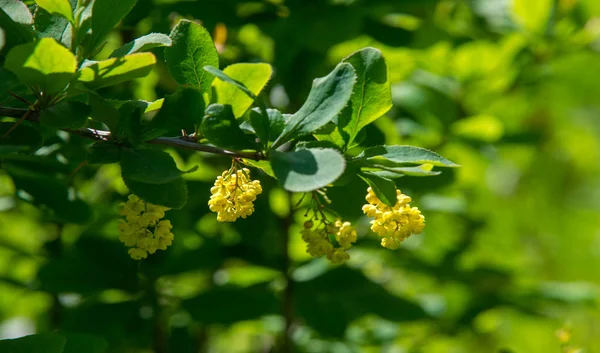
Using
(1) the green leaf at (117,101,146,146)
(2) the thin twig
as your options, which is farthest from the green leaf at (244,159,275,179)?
(2) the thin twig

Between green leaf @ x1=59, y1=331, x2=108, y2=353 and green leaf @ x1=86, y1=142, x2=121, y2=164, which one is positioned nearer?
green leaf @ x1=86, y1=142, x2=121, y2=164

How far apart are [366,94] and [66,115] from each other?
12.6 inches

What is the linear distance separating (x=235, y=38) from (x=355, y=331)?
0.76 m

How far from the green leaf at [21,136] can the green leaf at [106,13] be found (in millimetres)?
136

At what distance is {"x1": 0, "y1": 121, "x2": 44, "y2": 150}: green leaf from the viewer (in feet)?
2.65

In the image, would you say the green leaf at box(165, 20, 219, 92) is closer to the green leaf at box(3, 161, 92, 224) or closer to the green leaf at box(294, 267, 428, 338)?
the green leaf at box(3, 161, 92, 224)

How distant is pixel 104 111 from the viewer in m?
0.73

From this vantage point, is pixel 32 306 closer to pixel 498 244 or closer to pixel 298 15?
pixel 298 15

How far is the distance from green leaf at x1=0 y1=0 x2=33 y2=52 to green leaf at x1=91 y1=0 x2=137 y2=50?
0.23 feet

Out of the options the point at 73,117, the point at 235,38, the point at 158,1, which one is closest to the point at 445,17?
the point at 235,38

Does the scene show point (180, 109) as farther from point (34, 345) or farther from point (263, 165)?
point (34, 345)

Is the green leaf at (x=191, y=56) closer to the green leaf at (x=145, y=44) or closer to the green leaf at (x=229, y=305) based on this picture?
the green leaf at (x=145, y=44)

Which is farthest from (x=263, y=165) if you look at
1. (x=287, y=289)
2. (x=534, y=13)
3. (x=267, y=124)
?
(x=534, y=13)

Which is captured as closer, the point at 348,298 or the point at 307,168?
the point at 307,168
